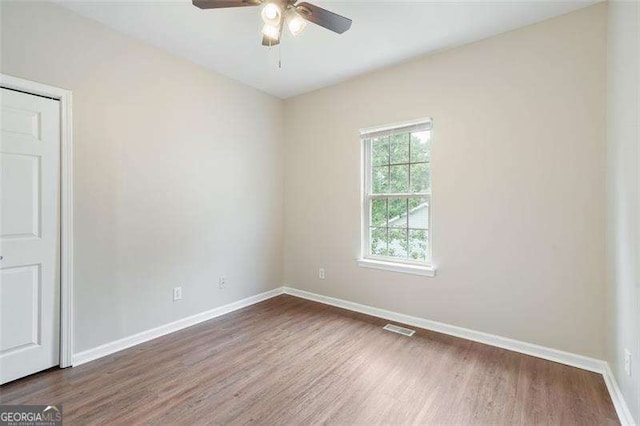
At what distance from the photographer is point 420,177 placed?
312 centimetres

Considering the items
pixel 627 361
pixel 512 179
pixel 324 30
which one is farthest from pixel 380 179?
pixel 627 361

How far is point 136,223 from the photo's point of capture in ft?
8.81

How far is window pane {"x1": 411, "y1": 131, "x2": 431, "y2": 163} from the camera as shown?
306 cm

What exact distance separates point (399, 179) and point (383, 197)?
0.87 feet

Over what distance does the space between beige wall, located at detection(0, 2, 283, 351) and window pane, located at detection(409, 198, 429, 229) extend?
190 centimetres

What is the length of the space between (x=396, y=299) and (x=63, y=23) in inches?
148

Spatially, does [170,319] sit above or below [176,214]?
below

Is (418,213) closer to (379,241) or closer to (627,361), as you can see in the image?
(379,241)

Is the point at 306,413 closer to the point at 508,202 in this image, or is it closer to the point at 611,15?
the point at 508,202

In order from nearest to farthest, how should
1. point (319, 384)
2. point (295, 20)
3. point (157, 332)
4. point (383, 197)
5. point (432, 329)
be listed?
point (295, 20) → point (319, 384) → point (157, 332) → point (432, 329) → point (383, 197)

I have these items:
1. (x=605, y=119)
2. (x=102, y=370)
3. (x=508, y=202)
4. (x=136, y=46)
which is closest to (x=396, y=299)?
(x=508, y=202)

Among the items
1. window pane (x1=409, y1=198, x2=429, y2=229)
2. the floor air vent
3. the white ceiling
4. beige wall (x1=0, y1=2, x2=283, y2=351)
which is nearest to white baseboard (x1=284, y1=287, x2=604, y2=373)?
the floor air vent

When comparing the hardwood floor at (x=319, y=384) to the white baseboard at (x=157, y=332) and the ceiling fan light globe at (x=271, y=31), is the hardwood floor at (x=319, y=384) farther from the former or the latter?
the ceiling fan light globe at (x=271, y=31)

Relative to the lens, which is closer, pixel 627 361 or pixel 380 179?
pixel 627 361
